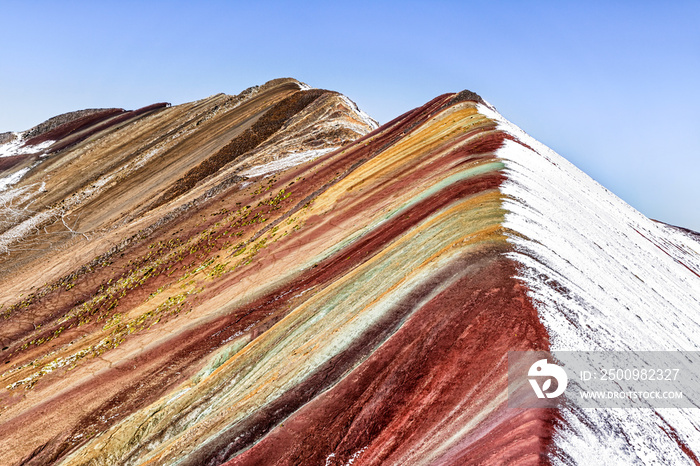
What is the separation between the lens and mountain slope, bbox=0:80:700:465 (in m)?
11.9

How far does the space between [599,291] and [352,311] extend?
8.47m

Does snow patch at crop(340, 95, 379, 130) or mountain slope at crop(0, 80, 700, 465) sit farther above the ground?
snow patch at crop(340, 95, 379, 130)

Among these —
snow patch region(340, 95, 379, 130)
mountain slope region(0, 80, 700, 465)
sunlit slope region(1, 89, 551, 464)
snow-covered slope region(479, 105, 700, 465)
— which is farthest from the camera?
snow patch region(340, 95, 379, 130)

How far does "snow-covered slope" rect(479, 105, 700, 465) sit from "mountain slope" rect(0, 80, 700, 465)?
79mm

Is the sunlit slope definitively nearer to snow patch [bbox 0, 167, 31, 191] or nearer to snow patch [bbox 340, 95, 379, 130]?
snow patch [bbox 340, 95, 379, 130]

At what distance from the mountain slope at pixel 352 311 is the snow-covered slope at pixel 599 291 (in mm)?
79

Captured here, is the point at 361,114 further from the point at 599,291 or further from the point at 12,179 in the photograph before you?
the point at 12,179

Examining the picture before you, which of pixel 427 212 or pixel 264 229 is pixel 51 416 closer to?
pixel 264 229

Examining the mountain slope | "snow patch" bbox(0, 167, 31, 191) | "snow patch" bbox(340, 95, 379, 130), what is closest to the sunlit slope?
the mountain slope

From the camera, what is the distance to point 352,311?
Answer: 58.0 ft

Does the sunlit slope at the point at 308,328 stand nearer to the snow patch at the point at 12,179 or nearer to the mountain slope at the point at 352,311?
the mountain slope at the point at 352,311

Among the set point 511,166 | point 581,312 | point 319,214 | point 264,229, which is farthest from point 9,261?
point 581,312

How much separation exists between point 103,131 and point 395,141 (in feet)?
191

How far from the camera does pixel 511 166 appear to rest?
23984 mm
